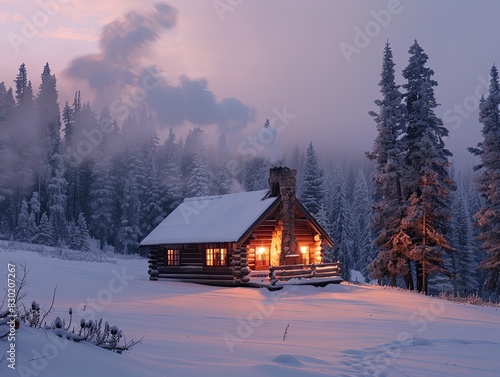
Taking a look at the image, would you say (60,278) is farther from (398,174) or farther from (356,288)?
(398,174)

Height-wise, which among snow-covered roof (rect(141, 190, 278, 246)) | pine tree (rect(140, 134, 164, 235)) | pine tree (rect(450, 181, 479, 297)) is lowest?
pine tree (rect(450, 181, 479, 297))

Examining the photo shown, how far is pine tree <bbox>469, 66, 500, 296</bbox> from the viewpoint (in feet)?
103

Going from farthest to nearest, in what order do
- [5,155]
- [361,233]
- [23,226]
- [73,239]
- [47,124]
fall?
[361,233], [47,124], [5,155], [23,226], [73,239]

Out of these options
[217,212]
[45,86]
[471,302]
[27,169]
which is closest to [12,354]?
[471,302]

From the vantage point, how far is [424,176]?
30578 mm

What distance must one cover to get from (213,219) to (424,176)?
1408 centimetres

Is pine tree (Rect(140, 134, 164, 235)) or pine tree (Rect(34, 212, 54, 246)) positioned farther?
pine tree (Rect(140, 134, 164, 235))

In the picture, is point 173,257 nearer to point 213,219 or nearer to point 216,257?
point 213,219

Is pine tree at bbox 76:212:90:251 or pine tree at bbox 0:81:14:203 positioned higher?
pine tree at bbox 0:81:14:203

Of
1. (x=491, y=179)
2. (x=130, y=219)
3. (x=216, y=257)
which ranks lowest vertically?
(x=216, y=257)

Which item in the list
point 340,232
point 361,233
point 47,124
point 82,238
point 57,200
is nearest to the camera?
point 82,238

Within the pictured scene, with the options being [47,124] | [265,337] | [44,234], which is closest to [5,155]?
[47,124]

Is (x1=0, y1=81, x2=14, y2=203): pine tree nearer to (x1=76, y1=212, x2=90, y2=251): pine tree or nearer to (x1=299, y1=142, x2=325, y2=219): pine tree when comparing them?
(x1=76, y1=212, x2=90, y2=251): pine tree

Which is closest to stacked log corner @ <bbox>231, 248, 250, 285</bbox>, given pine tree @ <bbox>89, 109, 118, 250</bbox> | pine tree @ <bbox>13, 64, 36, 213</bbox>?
pine tree @ <bbox>89, 109, 118, 250</bbox>
